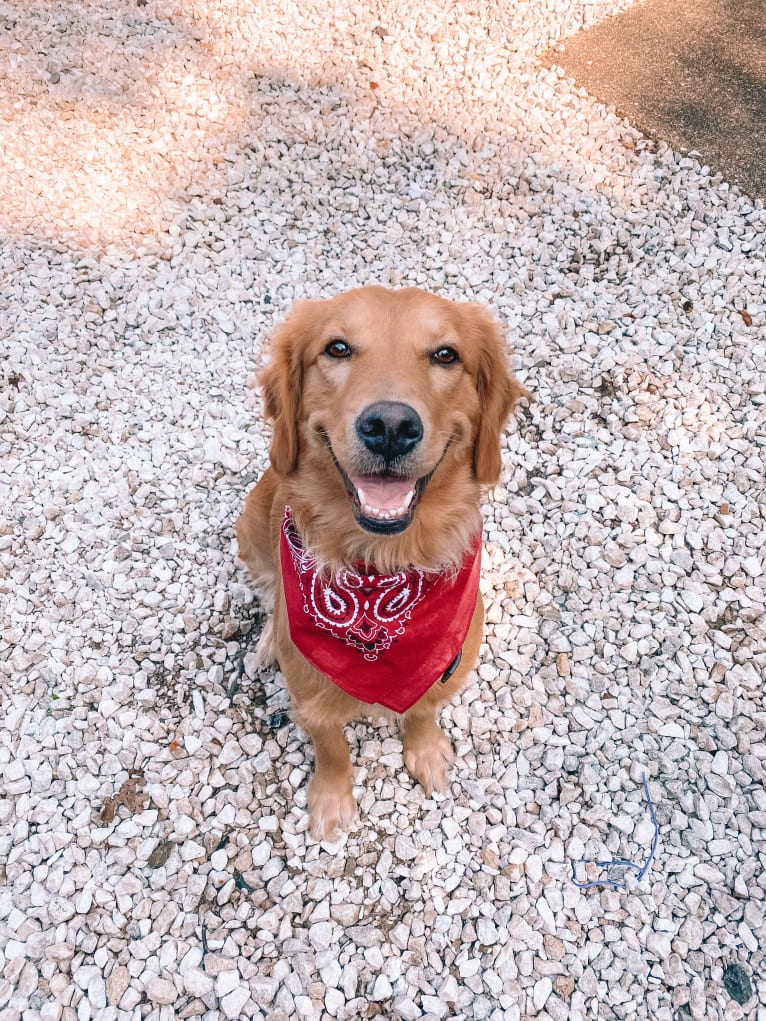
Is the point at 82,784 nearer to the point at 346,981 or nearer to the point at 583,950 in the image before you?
the point at 346,981

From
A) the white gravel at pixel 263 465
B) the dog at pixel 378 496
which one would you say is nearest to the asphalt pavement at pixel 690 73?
the white gravel at pixel 263 465

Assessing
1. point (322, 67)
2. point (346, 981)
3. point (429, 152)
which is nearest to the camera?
point (346, 981)

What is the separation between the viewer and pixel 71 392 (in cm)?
450

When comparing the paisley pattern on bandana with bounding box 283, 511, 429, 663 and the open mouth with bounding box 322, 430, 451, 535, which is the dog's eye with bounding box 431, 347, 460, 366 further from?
the paisley pattern on bandana with bounding box 283, 511, 429, 663

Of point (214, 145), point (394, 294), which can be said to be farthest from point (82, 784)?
point (214, 145)

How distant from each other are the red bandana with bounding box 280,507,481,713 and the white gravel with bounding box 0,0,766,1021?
83 centimetres

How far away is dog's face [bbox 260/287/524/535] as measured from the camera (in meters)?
2.19

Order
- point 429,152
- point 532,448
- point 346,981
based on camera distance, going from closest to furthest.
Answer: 1. point 346,981
2. point 532,448
3. point 429,152

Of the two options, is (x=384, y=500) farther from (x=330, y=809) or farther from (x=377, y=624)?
(x=330, y=809)

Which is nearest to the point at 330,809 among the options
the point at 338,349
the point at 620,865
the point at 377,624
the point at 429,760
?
the point at 429,760

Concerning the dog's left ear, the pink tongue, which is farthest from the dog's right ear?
the dog's left ear

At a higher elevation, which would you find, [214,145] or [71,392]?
[214,145]

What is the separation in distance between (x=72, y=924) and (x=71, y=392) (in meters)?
2.97

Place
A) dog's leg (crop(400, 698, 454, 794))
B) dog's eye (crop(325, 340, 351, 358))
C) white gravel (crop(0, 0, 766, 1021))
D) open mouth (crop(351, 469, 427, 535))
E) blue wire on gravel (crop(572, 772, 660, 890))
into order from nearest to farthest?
1. open mouth (crop(351, 469, 427, 535))
2. dog's eye (crop(325, 340, 351, 358))
3. white gravel (crop(0, 0, 766, 1021))
4. blue wire on gravel (crop(572, 772, 660, 890))
5. dog's leg (crop(400, 698, 454, 794))
